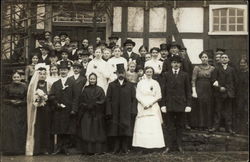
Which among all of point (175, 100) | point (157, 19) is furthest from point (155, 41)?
point (175, 100)

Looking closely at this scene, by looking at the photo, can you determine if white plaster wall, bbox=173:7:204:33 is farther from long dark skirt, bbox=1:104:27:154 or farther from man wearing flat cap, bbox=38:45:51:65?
long dark skirt, bbox=1:104:27:154

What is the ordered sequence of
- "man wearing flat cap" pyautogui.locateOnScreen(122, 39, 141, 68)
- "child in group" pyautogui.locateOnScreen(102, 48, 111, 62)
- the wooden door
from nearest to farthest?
"child in group" pyautogui.locateOnScreen(102, 48, 111, 62) < "man wearing flat cap" pyautogui.locateOnScreen(122, 39, 141, 68) < the wooden door

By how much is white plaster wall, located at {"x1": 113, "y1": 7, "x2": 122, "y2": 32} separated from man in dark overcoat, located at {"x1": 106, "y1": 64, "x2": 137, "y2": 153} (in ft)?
16.9

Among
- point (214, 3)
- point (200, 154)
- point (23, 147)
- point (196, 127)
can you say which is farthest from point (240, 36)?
point (23, 147)

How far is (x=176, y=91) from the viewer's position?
11.3 metres

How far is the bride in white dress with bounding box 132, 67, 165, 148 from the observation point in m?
11.1

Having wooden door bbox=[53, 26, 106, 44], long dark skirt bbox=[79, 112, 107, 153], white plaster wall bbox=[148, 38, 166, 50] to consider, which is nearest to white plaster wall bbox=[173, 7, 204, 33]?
white plaster wall bbox=[148, 38, 166, 50]

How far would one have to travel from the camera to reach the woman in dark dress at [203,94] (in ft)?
39.7

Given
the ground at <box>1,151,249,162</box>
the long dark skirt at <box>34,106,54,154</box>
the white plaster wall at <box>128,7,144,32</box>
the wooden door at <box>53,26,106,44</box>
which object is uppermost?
the white plaster wall at <box>128,7,144,32</box>

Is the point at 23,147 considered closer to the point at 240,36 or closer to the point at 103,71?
the point at 103,71

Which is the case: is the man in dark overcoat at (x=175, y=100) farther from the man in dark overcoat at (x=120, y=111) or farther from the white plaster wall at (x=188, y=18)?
the white plaster wall at (x=188, y=18)

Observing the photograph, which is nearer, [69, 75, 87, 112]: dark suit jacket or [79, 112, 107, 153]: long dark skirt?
[79, 112, 107, 153]: long dark skirt

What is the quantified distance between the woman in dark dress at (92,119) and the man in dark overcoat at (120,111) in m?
0.16

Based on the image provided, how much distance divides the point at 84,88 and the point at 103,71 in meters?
0.83
